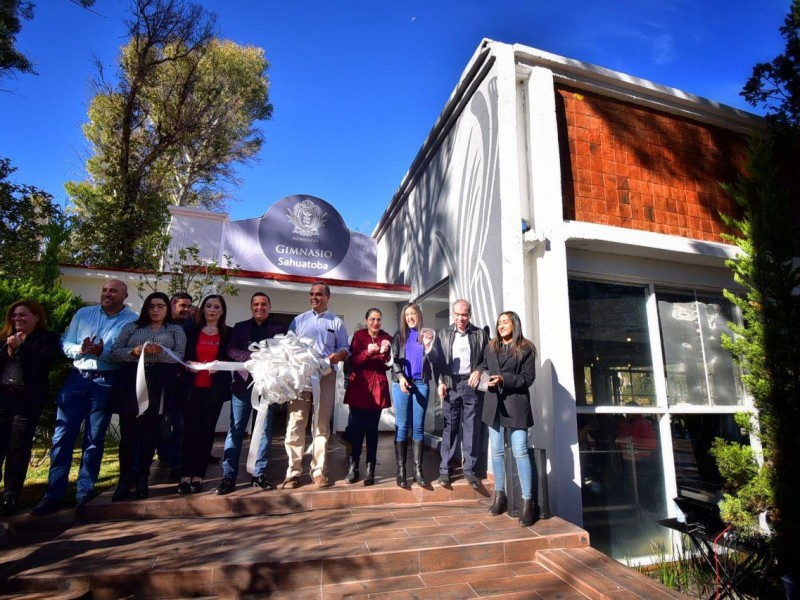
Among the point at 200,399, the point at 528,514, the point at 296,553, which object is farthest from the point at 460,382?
the point at 200,399

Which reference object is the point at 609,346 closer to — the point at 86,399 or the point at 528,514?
the point at 528,514

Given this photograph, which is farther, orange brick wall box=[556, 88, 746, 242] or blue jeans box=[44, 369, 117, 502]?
orange brick wall box=[556, 88, 746, 242]

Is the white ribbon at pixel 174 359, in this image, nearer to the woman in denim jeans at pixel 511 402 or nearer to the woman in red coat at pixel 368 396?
the woman in red coat at pixel 368 396

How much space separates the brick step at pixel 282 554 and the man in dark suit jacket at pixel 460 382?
2.77 ft

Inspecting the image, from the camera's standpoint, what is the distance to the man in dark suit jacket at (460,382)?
14.4ft

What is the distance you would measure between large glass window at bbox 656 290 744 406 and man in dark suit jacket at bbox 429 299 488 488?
93.8 inches

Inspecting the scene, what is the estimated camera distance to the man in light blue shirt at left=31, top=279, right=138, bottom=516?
3.44 m

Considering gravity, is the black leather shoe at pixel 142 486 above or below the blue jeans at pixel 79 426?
below

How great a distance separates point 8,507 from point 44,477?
4.76 feet

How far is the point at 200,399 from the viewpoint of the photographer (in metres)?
3.84

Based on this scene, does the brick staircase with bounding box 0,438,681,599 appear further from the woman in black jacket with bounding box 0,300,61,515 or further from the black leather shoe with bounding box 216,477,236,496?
the woman in black jacket with bounding box 0,300,61,515

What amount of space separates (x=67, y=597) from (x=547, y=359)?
13.2 ft

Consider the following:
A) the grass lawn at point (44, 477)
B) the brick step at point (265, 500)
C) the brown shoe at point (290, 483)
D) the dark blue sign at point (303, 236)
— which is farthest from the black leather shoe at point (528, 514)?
the dark blue sign at point (303, 236)

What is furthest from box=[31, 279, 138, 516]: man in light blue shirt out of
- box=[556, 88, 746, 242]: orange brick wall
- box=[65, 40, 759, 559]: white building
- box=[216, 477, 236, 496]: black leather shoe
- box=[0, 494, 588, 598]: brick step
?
box=[556, 88, 746, 242]: orange brick wall
